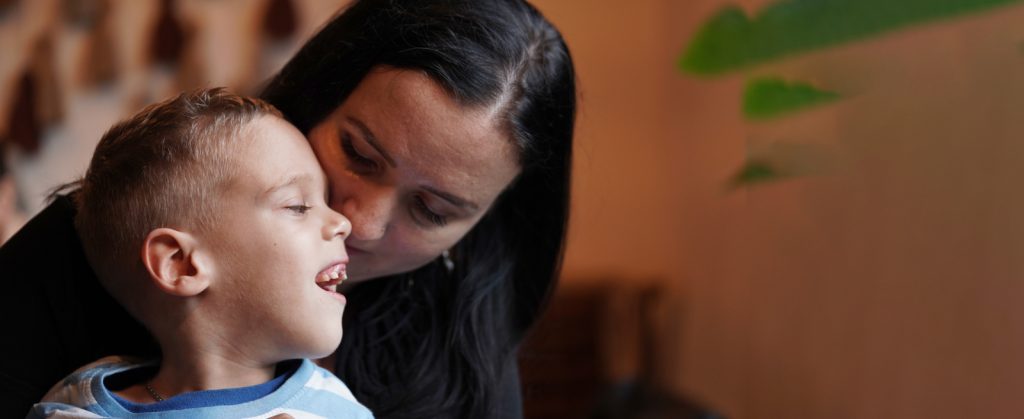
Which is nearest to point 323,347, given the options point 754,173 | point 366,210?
point 366,210

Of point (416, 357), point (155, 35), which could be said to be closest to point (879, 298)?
point (416, 357)

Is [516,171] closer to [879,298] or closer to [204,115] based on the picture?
[204,115]

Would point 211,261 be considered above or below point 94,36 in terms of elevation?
below

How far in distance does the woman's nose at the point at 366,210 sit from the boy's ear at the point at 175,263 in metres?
0.17

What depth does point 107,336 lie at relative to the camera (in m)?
1.14

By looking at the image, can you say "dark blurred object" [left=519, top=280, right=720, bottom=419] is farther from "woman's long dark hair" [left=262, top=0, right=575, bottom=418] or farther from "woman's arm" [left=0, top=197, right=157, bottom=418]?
"woman's arm" [left=0, top=197, right=157, bottom=418]

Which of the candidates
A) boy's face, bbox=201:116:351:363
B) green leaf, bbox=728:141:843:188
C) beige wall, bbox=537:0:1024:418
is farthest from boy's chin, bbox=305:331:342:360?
green leaf, bbox=728:141:843:188

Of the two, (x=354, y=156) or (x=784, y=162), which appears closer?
(x=354, y=156)

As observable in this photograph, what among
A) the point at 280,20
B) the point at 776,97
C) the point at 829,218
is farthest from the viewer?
the point at 280,20

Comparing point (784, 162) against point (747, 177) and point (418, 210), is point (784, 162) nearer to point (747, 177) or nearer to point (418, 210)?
point (747, 177)

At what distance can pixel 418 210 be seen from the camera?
1.19 meters

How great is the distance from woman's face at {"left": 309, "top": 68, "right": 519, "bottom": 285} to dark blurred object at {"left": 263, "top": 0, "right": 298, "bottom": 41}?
2.58m

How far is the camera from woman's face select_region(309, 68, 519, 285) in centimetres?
113

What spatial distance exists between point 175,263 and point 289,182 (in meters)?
0.14
